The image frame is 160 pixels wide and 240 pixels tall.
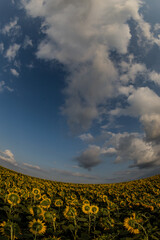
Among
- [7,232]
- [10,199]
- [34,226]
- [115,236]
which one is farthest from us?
[10,199]

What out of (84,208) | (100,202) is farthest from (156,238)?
(100,202)

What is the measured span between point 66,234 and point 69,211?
53cm

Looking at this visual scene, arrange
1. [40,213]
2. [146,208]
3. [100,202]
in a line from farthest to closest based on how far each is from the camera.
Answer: [100,202]
[146,208]
[40,213]

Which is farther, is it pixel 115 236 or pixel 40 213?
pixel 40 213

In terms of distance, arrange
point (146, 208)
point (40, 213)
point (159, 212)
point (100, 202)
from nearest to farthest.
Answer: point (40, 213) → point (159, 212) → point (146, 208) → point (100, 202)

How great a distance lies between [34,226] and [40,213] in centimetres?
56

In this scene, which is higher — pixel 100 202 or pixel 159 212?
pixel 159 212

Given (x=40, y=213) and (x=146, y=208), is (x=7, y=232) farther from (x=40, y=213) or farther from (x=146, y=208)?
(x=146, y=208)

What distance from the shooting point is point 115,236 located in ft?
10.7

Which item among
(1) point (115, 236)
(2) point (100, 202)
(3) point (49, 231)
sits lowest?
(2) point (100, 202)

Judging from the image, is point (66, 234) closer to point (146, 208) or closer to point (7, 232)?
point (7, 232)

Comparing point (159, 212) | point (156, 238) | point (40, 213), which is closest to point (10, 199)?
point (40, 213)

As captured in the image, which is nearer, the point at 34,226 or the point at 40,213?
the point at 34,226

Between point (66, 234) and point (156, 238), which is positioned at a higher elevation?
point (156, 238)
